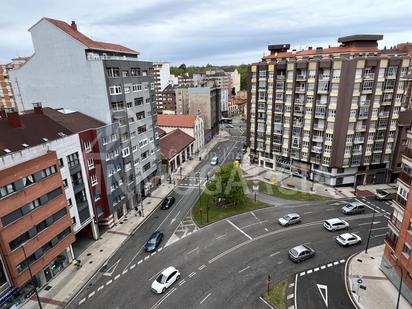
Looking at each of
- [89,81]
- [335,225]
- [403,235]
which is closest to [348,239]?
[335,225]

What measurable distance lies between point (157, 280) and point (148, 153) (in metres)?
31.2

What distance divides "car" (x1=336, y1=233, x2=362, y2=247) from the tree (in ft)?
59.3

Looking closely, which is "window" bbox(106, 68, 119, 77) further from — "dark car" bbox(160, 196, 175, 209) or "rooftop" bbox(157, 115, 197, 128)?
"rooftop" bbox(157, 115, 197, 128)

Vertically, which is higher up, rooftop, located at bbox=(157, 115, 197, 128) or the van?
rooftop, located at bbox=(157, 115, 197, 128)

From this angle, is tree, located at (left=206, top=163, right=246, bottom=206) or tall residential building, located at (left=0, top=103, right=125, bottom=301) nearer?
tall residential building, located at (left=0, top=103, right=125, bottom=301)

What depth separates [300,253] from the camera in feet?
116

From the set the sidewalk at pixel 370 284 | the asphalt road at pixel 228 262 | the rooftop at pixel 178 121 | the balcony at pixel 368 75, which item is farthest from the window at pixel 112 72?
the balcony at pixel 368 75

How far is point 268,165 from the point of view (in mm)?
73438

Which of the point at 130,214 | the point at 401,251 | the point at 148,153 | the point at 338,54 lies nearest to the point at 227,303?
the point at 401,251

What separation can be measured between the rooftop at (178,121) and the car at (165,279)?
60248mm

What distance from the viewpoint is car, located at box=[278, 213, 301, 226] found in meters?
44.5

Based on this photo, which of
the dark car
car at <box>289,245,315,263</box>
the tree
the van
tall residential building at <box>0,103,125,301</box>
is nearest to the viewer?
tall residential building at <box>0,103,125,301</box>

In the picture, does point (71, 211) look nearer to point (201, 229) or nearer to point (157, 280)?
point (157, 280)

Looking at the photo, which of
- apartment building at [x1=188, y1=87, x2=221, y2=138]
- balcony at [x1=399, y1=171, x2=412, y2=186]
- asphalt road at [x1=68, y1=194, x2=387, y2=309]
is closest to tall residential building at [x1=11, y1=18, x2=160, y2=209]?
asphalt road at [x1=68, y1=194, x2=387, y2=309]
